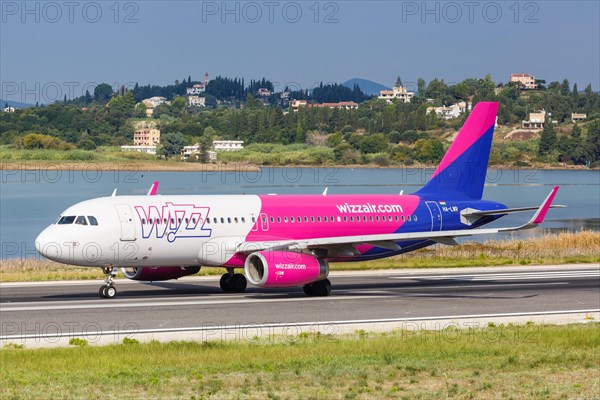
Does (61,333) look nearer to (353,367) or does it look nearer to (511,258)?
(353,367)

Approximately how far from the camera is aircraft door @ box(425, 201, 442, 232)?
45.4 m

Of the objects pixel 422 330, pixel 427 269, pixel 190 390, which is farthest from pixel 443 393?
pixel 427 269

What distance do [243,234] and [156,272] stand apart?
11.8ft

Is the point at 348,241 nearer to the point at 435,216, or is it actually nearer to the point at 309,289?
the point at 309,289

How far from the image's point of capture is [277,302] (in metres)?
37.0

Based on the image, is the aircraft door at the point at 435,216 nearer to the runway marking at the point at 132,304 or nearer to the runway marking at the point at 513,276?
the runway marking at the point at 513,276

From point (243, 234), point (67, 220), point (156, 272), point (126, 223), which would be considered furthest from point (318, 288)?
point (67, 220)

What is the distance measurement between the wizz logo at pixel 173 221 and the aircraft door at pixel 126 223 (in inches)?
14.2

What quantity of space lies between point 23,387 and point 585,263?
40600 millimetres

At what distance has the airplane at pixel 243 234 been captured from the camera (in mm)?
37438

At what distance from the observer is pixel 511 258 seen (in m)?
58.6

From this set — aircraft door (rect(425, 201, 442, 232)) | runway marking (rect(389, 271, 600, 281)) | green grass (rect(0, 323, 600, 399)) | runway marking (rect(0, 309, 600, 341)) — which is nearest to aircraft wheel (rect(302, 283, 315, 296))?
runway marking (rect(0, 309, 600, 341))

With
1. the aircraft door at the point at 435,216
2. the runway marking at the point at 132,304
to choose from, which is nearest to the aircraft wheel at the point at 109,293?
the runway marking at the point at 132,304

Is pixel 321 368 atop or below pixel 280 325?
atop
